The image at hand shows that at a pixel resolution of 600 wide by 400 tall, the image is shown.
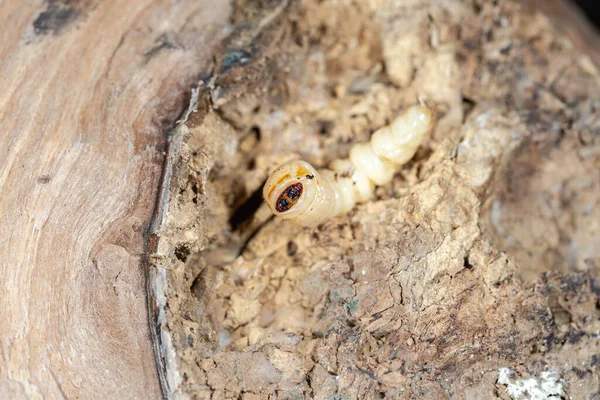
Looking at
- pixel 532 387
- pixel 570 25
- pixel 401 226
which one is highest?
pixel 401 226

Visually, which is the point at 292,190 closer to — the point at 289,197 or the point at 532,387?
the point at 289,197

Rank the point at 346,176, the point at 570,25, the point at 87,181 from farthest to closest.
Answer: the point at 570,25, the point at 346,176, the point at 87,181

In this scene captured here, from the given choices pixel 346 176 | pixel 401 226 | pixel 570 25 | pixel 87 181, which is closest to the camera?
pixel 87 181

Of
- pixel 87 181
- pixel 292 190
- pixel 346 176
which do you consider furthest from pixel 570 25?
pixel 87 181

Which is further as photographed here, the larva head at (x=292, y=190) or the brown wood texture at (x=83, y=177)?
the larva head at (x=292, y=190)

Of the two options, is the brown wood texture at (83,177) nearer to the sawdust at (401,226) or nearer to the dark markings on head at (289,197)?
the sawdust at (401,226)

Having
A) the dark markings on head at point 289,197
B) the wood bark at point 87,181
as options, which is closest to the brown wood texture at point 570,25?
the wood bark at point 87,181

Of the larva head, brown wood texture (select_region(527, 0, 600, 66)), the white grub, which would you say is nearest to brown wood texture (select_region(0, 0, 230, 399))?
the larva head
